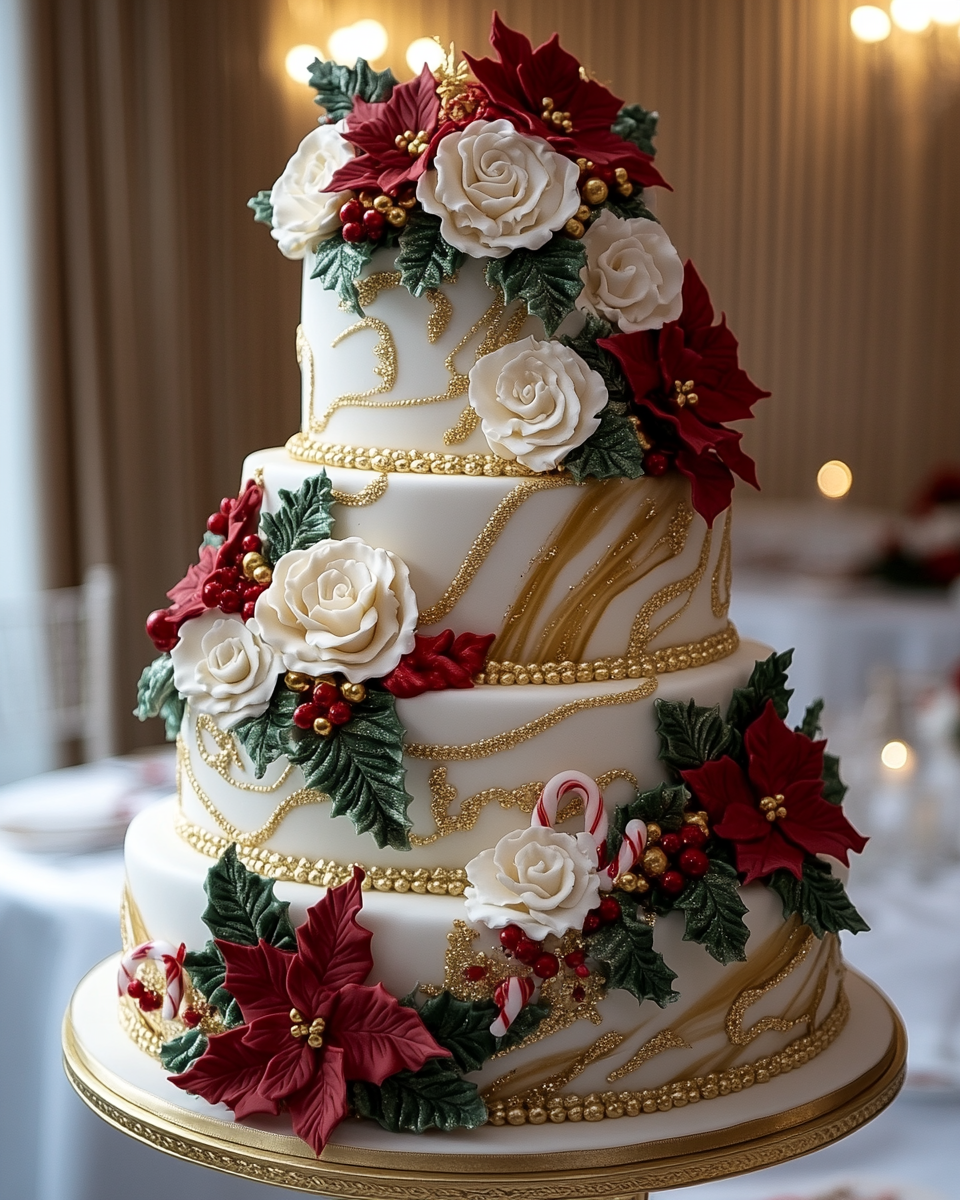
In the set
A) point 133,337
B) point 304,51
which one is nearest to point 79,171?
point 133,337

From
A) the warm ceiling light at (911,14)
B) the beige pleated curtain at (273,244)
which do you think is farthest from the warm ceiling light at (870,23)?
the beige pleated curtain at (273,244)

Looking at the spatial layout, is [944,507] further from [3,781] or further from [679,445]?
[679,445]

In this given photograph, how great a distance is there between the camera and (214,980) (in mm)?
1424

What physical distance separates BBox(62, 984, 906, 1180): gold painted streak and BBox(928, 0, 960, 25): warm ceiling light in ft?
20.2

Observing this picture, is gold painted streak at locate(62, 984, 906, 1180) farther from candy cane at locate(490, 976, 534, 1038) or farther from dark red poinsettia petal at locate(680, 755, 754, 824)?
dark red poinsettia petal at locate(680, 755, 754, 824)

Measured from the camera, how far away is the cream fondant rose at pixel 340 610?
4.50ft

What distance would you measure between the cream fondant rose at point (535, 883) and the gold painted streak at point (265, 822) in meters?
0.19

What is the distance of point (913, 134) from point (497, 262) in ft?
23.1

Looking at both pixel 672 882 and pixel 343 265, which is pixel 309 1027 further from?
pixel 343 265

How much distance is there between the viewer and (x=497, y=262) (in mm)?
1418

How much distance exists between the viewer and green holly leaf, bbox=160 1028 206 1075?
1433 mm

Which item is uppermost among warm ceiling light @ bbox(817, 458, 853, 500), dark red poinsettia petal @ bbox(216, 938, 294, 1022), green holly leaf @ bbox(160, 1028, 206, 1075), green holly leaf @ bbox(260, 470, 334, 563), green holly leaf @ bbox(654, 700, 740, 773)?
green holly leaf @ bbox(260, 470, 334, 563)

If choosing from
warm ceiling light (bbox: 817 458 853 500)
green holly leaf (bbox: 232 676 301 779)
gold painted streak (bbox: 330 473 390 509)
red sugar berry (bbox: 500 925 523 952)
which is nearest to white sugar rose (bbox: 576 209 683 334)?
gold painted streak (bbox: 330 473 390 509)

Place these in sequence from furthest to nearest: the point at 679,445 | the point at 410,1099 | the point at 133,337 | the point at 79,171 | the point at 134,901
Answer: the point at 133,337 < the point at 79,171 < the point at 134,901 < the point at 679,445 < the point at 410,1099
